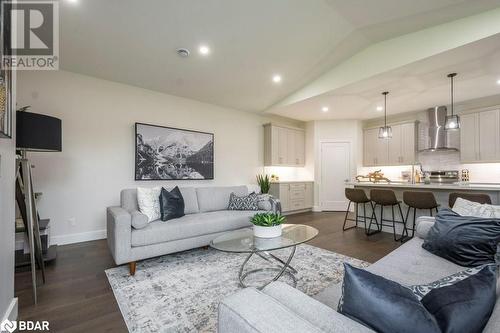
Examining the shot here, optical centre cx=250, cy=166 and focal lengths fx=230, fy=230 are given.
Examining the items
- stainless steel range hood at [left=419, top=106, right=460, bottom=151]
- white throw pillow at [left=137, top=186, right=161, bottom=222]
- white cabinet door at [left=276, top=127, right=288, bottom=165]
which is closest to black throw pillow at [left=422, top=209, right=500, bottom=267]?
white throw pillow at [left=137, top=186, right=161, bottom=222]

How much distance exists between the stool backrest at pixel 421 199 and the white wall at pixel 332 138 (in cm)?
281

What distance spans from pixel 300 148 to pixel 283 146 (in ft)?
2.38

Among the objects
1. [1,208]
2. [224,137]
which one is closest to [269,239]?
[1,208]

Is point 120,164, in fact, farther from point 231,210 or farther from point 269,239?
point 269,239

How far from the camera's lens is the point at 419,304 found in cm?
70

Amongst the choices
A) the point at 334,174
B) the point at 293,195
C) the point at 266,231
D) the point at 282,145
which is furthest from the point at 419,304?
the point at 334,174

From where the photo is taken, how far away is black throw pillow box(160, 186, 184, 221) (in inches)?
119

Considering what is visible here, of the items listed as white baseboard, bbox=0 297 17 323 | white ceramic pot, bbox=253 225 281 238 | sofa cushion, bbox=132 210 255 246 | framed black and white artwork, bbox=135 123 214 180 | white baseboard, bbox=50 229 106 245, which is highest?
framed black and white artwork, bbox=135 123 214 180

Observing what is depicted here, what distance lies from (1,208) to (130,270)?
139cm

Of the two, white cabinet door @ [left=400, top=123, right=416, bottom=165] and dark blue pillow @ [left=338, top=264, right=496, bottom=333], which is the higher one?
white cabinet door @ [left=400, top=123, right=416, bottom=165]

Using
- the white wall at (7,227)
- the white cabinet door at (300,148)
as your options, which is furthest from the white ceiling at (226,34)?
the white cabinet door at (300,148)

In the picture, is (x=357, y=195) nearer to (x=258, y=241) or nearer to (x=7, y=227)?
(x=258, y=241)

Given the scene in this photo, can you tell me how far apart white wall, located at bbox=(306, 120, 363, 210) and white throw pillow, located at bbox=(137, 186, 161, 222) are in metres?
4.66

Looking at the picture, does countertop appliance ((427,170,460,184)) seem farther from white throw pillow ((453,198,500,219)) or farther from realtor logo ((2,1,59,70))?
realtor logo ((2,1,59,70))
